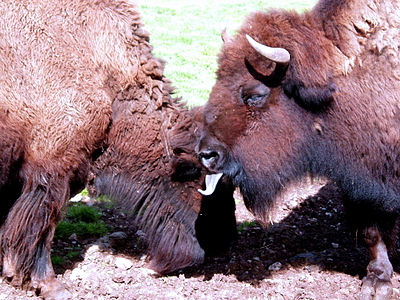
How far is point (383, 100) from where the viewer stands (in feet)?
12.7

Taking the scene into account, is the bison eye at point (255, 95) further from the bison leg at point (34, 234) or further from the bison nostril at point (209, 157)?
the bison leg at point (34, 234)

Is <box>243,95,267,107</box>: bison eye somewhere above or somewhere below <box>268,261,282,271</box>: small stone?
above

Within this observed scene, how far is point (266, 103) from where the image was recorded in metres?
3.95

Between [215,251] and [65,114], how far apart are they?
1757mm

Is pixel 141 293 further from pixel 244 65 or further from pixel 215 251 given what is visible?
pixel 244 65

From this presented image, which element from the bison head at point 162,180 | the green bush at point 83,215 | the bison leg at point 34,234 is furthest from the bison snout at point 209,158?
the green bush at point 83,215

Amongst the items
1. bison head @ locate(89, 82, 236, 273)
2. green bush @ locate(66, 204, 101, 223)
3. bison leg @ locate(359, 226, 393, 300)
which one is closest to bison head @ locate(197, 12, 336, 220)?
bison head @ locate(89, 82, 236, 273)

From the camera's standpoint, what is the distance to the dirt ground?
4.22m

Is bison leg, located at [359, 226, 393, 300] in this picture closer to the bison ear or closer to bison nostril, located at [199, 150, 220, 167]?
the bison ear

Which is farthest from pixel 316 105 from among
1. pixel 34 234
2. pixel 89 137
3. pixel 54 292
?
pixel 54 292

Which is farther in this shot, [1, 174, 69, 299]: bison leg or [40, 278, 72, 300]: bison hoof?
[40, 278, 72, 300]: bison hoof

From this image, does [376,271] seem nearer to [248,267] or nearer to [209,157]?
[248,267]

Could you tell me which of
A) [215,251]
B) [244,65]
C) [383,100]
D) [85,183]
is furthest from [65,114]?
[383,100]

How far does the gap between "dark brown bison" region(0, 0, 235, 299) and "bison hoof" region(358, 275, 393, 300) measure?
1.23m
